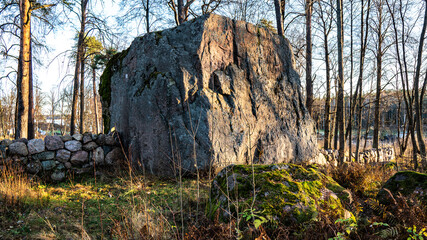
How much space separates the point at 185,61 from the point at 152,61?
0.83 metres

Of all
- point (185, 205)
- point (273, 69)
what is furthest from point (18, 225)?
point (273, 69)

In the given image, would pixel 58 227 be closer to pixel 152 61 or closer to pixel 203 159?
pixel 203 159

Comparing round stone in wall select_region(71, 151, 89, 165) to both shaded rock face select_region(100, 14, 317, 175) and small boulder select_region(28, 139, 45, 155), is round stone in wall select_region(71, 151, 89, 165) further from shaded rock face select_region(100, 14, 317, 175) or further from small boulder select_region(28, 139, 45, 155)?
shaded rock face select_region(100, 14, 317, 175)

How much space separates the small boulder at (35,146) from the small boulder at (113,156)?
1314mm

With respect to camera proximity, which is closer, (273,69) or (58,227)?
(58,227)

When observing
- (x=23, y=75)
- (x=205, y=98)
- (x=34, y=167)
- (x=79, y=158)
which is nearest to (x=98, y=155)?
(x=79, y=158)

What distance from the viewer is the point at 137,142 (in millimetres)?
5516

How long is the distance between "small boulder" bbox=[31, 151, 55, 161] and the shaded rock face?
1471 mm

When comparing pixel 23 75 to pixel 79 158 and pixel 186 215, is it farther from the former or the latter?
pixel 186 215

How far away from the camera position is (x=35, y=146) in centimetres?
492

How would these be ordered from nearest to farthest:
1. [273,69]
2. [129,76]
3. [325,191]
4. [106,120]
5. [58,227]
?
[325,191] < [58,227] < [129,76] < [273,69] < [106,120]

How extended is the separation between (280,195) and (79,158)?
4739 millimetres

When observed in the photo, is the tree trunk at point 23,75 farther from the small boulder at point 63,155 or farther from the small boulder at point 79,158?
the small boulder at point 79,158

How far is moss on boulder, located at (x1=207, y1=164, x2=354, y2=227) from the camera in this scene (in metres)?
2.15
